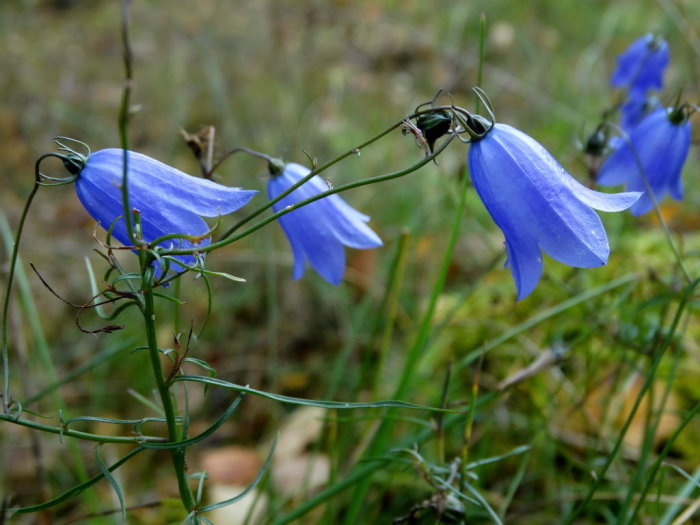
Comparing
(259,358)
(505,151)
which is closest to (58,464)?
(259,358)

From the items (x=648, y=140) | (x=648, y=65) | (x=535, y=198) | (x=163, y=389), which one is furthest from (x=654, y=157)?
(x=163, y=389)

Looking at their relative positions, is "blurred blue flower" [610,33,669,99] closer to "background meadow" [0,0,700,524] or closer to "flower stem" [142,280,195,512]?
"background meadow" [0,0,700,524]

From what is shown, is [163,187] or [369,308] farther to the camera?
[369,308]

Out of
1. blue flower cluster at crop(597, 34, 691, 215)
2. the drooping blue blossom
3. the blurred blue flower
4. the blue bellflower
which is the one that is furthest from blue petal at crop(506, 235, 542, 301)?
the blurred blue flower

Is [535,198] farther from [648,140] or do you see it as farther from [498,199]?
[648,140]

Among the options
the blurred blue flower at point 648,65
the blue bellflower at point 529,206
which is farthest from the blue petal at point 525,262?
the blurred blue flower at point 648,65

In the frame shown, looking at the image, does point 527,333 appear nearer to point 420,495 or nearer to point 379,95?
point 420,495
